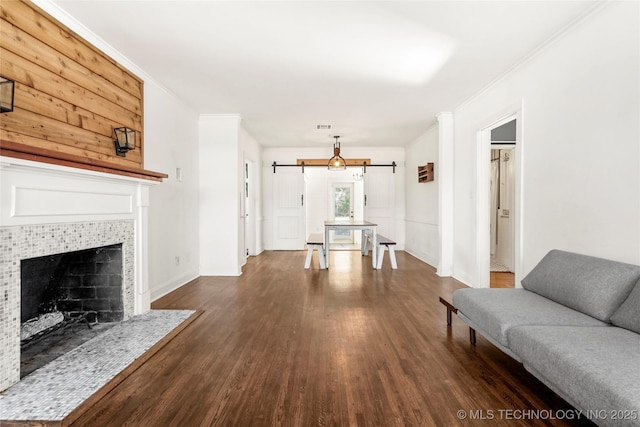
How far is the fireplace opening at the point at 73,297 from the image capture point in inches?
99.4

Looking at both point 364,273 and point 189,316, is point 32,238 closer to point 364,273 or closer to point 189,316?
point 189,316

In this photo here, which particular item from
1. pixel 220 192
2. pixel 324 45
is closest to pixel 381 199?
pixel 220 192

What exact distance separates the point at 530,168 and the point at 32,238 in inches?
152

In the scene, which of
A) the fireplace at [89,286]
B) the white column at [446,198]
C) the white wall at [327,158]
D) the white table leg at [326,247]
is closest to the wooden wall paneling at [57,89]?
the fireplace at [89,286]

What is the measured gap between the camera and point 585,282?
2.06 m

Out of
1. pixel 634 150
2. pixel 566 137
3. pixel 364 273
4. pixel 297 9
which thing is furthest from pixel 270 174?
pixel 634 150

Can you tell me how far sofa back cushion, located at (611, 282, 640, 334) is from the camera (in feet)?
5.62

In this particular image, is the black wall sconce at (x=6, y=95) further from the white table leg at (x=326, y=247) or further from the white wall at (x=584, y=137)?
the white table leg at (x=326, y=247)

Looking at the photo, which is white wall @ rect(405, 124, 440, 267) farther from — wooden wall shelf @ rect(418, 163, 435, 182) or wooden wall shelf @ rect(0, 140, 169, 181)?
wooden wall shelf @ rect(0, 140, 169, 181)

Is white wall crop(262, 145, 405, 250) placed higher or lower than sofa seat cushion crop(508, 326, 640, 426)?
higher

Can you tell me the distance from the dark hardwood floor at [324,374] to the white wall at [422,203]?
255 centimetres

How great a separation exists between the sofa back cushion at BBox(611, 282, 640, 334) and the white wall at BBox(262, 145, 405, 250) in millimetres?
6205

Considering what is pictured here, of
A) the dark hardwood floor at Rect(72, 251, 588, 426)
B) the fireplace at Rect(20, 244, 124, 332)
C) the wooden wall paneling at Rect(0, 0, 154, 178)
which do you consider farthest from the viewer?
the fireplace at Rect(20, 244, 124, 332)

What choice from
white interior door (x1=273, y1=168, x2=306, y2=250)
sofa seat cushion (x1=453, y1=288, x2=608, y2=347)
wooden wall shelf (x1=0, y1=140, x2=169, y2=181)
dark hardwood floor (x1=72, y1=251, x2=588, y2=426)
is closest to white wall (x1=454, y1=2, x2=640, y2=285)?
sofa seat cushion (x1=453, y1=288, x2=608, y2=347)
